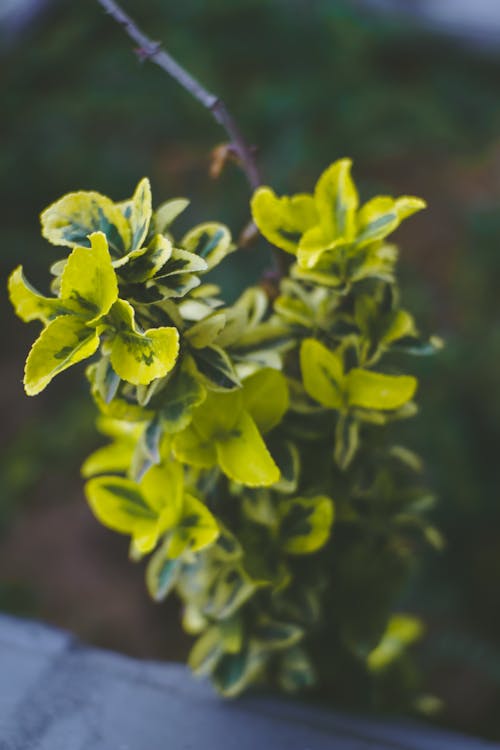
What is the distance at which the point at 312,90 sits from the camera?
233 cm

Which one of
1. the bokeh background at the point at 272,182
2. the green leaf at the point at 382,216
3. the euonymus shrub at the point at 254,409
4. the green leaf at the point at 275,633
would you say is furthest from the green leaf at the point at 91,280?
the bokeh background at the point at 272,182

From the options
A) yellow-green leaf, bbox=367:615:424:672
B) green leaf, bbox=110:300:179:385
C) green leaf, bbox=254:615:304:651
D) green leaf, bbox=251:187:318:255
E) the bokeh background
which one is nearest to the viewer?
green leaf, bbox=110:300:179:385

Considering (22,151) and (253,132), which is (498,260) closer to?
(253,132)

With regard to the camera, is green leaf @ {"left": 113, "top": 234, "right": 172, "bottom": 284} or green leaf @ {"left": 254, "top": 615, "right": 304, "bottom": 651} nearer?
green leaf @ {"left": 113, "top": 234, "right": 172, "bottom": 284}

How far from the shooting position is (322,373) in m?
0.64

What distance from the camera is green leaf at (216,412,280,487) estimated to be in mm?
590

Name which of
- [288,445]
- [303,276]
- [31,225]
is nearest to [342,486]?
[288,445]

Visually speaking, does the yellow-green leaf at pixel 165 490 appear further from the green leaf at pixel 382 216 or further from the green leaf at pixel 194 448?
the green leaf at pixel 382 216

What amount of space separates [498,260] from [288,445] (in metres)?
1.47

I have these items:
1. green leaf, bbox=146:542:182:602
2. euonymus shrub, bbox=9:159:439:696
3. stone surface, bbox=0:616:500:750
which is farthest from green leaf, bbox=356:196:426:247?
stone surface, bbox=0:616:500:750

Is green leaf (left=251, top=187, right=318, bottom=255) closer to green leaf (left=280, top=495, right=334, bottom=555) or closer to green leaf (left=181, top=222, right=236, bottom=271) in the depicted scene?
green leaf (left=181, top=222, right=236, bottom=271)

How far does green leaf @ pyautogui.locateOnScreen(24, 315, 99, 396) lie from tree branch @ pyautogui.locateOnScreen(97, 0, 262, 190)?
0.68 ft

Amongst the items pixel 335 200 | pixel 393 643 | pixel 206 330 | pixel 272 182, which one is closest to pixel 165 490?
pixel 206 330

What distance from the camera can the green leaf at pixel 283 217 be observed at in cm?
61
